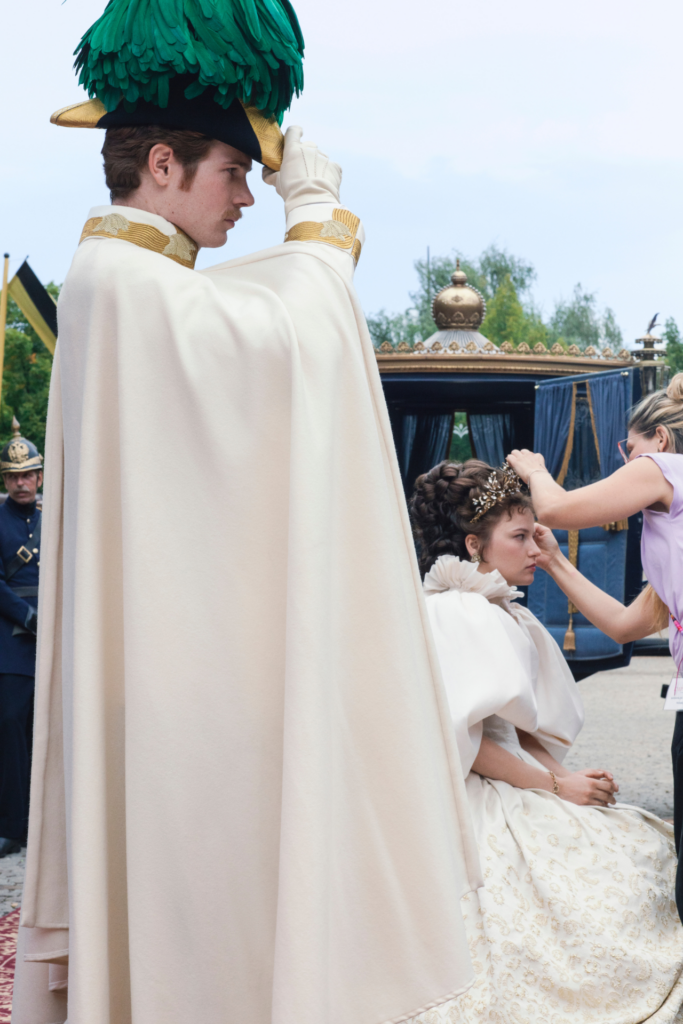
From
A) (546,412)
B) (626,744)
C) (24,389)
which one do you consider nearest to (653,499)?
(626,744)

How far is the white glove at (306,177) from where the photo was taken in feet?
4.53

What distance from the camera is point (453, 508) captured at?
2.81m

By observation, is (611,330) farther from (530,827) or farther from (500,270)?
(530,827)

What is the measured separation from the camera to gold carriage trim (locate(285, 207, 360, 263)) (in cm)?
135

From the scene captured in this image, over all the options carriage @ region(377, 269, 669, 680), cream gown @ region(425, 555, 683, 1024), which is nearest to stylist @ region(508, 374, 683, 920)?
cream gown @ region(425, 555, 683, 1024)

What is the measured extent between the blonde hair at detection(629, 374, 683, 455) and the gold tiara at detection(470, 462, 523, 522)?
400mm

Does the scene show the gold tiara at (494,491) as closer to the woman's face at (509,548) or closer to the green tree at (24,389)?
the woman's face at (509,548)

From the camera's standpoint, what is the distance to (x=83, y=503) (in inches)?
50.2

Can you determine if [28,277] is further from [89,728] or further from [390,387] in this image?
[89,728]

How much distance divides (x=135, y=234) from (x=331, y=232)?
0.27 metres

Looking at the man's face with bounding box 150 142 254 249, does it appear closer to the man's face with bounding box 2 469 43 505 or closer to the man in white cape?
the man in white cape

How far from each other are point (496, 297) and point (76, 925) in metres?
35.9

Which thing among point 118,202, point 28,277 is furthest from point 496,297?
point 118,202

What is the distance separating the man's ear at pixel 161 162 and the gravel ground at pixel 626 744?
3153mm
